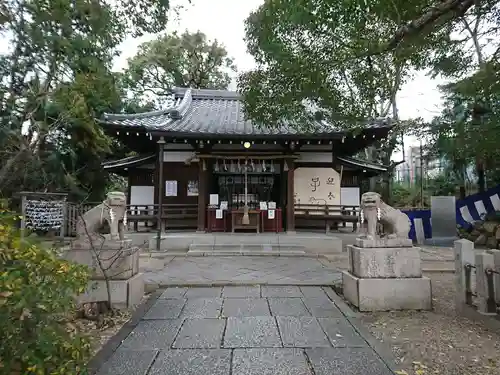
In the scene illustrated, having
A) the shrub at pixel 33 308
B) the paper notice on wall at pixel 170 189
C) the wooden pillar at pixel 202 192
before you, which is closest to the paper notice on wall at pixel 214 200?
the wooden pillar at pixel 202 192

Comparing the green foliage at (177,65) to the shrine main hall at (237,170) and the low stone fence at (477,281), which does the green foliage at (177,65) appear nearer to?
the shrine main hall at (237,170)

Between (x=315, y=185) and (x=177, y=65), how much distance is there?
16751 mm

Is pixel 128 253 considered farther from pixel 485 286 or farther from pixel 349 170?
pixel 349 170

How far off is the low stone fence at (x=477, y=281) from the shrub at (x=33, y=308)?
4109 mm

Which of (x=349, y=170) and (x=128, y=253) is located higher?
(x=349, y=170)

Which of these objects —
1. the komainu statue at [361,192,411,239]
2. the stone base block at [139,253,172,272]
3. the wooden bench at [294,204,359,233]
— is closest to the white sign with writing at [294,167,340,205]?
the wooden bench at [294,204,359,233]

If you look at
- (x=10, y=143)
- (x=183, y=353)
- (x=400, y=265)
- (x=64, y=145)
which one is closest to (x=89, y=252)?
(x=183, y=353)

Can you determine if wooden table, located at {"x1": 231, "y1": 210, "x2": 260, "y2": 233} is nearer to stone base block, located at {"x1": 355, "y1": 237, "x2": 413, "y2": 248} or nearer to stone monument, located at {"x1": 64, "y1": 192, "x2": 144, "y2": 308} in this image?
stone monument, located at {"x1": 64, "y1": 192, "x2": 144, "y2": 308}

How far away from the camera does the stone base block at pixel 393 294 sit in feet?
13.9

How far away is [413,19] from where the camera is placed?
4285 millimetres

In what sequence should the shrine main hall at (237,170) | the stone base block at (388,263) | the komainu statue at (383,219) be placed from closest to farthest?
the stone base block at (388,263)
the komainu statue at (383,219)
the shrine main hall at (237,170)

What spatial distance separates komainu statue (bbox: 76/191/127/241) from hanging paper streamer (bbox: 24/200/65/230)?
6.27 metres

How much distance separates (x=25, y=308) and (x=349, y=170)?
41.1ft

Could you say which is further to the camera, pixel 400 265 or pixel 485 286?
pixel 400 265
